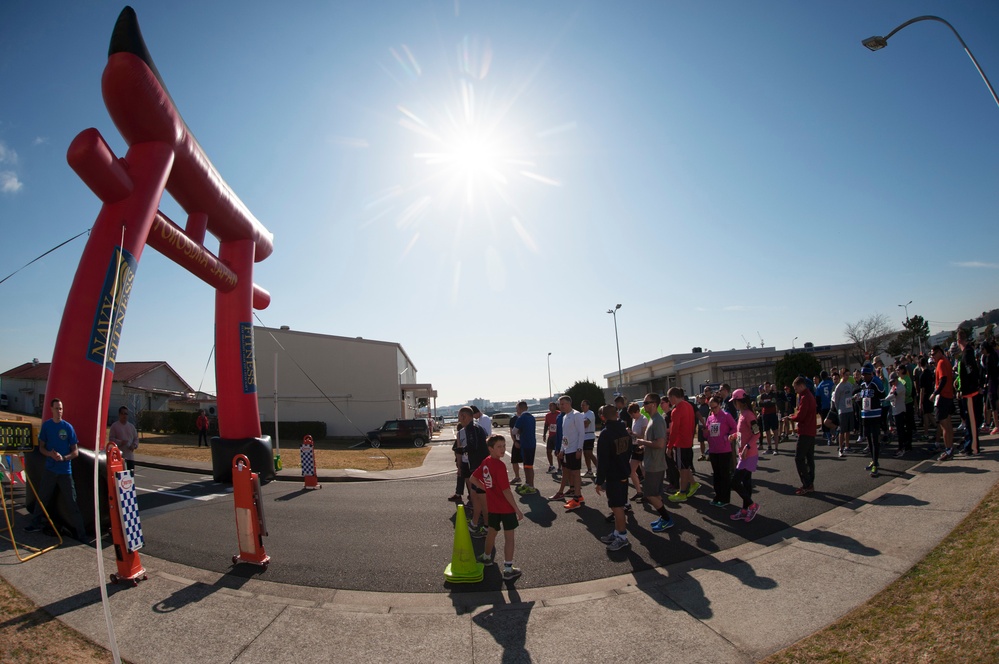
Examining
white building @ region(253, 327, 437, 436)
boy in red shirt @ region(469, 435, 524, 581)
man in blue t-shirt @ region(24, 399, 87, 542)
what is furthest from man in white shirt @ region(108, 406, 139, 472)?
white building @ region(253, 327, 437, 436)

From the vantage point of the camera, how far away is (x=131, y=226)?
787 centimetres

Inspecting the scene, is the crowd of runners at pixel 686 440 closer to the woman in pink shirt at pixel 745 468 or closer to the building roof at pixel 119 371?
the woman in pink shirt at pixel 745 468

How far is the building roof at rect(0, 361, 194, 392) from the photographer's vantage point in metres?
41.9

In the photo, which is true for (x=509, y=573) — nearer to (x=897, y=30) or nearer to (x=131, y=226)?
(x=131, y=226)

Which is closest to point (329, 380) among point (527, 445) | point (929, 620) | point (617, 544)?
point (527, 445)

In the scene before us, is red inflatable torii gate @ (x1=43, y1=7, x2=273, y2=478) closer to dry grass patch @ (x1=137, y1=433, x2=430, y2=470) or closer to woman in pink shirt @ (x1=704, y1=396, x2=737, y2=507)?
dry grass patch @ (x1=137, y1=433, x2=430, y2=470)

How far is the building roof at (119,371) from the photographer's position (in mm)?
41862

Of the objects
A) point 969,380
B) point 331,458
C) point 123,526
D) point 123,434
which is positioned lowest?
point 331,458

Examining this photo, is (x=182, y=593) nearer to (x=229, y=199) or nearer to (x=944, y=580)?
(x=944, y=580)

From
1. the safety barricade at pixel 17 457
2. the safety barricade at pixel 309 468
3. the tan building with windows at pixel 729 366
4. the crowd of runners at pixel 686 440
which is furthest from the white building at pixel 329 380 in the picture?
the safety barricade at pixel 17 457

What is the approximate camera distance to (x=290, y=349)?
1259 inches

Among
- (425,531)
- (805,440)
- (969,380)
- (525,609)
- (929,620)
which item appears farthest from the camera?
(969,380)

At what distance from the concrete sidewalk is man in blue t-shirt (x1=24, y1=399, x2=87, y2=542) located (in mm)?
819

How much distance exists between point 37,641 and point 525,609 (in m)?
3.94
